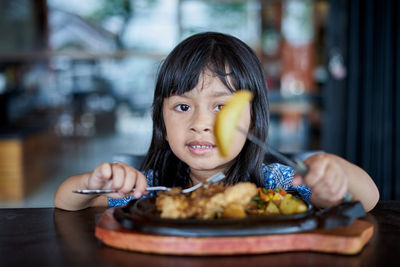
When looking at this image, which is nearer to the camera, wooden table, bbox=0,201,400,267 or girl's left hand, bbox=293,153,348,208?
wooden table, bbox=0,201,400,267

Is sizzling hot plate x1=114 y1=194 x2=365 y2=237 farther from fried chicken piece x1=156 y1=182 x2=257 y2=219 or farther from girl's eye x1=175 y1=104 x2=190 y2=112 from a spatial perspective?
girl's eye x1=175 y1=104 x2=190 y2=112

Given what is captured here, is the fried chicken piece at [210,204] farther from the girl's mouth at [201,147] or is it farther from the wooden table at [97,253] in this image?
the girl's mouth at [201,147]

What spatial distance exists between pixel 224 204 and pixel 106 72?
6674mm

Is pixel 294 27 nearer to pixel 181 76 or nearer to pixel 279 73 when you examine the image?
pixel 279 73

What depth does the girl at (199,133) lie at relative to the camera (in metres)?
1.01

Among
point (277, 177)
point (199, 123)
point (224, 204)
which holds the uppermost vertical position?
point (199, 123)

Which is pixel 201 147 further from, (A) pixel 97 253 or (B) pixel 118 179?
(A) pixel 97 253

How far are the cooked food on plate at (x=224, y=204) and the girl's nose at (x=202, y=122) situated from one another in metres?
0.26

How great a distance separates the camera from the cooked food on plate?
0.76 meters

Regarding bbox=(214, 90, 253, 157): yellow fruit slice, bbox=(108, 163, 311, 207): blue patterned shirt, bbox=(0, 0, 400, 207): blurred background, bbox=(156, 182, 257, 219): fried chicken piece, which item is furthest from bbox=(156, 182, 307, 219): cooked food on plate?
bbox=(0, 0, 400, 207): blurred background

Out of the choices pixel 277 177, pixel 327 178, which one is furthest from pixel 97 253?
pixel 277 177

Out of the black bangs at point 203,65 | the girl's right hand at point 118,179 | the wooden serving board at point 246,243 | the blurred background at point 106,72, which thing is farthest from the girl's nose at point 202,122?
the blurred background at point 106,72

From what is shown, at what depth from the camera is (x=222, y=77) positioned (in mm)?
1212

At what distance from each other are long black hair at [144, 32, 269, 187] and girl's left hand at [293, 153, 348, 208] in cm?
45
